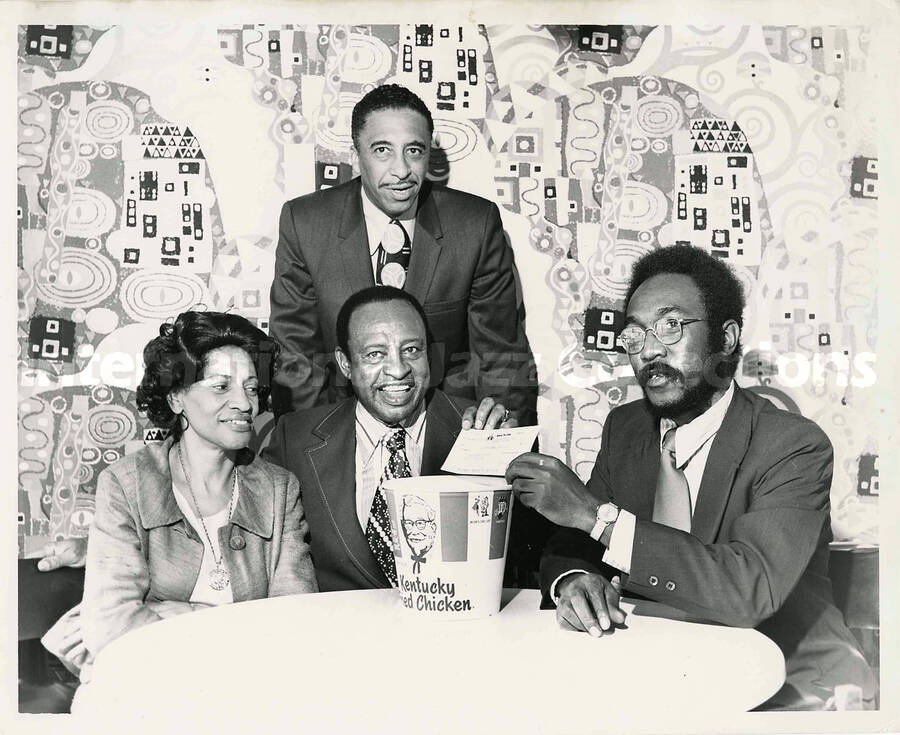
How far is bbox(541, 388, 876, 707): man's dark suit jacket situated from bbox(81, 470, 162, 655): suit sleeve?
77 cm

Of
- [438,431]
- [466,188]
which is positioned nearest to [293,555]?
[438,431]

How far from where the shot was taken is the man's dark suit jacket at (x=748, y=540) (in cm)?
186

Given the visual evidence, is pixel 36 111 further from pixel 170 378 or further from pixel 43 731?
pixel 43 731

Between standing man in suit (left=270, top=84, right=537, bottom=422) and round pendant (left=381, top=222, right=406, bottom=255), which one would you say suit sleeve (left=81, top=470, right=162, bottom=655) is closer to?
standing man in suit (left=270, top=84, right=537, bottom=422)

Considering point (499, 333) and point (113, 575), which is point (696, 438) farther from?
point (113, 575)

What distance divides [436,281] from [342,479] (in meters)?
0.45

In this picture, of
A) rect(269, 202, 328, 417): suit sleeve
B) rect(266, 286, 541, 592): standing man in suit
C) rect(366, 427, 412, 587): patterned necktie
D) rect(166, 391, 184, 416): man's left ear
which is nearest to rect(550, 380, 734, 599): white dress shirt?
rect(266, 286, 541, 592): standing man in suit

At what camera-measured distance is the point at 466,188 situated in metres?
2.10

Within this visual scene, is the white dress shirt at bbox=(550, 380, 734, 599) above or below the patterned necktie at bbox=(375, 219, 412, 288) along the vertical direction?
below

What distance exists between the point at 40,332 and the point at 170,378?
1.00 feet

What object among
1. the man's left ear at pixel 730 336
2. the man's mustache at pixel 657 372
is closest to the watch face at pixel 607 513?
the man's mustache at pixel 657 372

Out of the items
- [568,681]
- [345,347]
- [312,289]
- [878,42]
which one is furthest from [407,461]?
[878,42]

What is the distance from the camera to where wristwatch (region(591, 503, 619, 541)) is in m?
1.88

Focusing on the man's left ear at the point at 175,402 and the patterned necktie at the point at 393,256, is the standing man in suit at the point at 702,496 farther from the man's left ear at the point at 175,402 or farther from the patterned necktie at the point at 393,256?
the man's left ear at the point at 175,402
